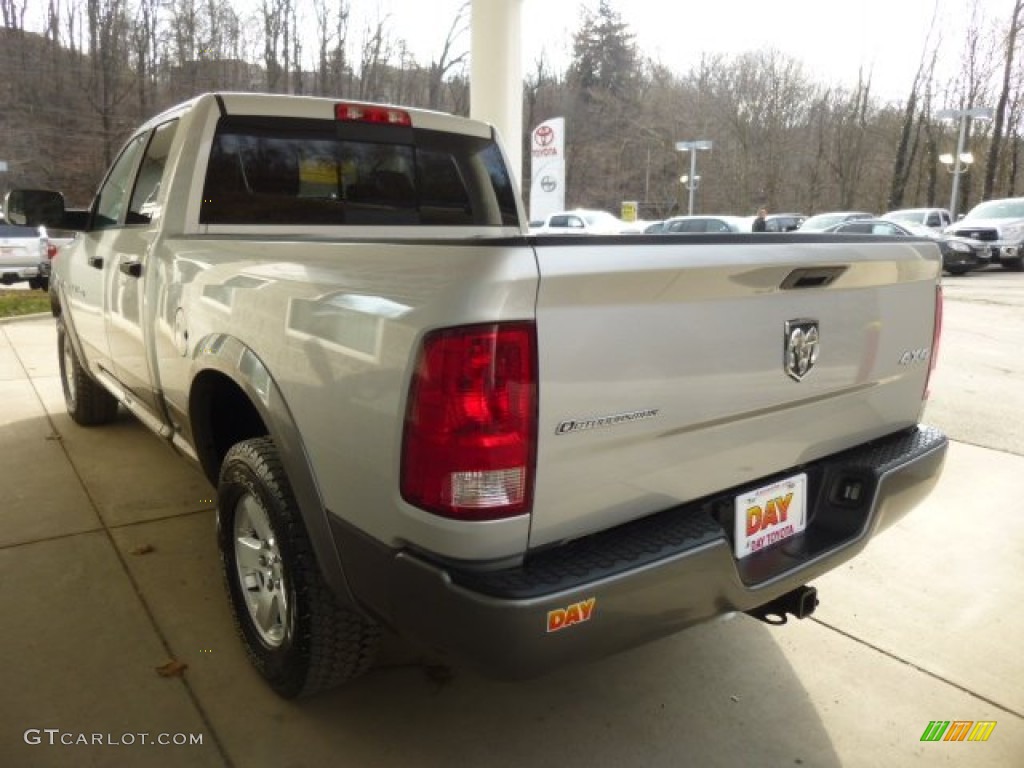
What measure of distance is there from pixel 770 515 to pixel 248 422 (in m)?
1.87

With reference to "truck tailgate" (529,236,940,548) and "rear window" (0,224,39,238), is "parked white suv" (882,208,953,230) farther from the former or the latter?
"truck tailgate" (529,236,940,548)

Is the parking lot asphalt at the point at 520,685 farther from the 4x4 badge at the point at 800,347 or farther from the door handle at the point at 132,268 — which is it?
the door handle at the point at 132,268

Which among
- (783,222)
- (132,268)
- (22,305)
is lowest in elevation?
(22,305)

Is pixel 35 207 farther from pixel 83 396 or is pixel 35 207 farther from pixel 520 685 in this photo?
pixel 520 685

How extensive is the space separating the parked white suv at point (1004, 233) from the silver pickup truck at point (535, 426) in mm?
19888

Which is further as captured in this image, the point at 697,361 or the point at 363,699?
the point at 363,699

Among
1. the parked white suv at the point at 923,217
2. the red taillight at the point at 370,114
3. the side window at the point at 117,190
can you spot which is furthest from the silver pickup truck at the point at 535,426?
the parked white suv at the point at 923,217

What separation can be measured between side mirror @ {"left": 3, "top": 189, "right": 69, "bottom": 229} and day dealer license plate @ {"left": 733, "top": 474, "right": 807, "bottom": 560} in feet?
12.9

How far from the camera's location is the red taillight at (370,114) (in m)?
3.52

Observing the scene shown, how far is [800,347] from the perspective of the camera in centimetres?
208

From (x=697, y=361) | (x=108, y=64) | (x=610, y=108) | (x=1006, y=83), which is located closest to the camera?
(x=697, y=361)

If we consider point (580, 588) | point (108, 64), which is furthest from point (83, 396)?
point (108, 64)

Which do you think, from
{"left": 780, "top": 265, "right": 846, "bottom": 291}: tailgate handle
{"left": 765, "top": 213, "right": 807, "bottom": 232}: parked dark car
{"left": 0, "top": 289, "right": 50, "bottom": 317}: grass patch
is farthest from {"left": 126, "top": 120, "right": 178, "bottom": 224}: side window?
{"left": 765, "top": 213, "right": 807, "bottom": 232}: parked dark car

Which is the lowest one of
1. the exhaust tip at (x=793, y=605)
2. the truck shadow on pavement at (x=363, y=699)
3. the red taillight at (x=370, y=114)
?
the truck shadow on pavement at (x=363, y=699)
